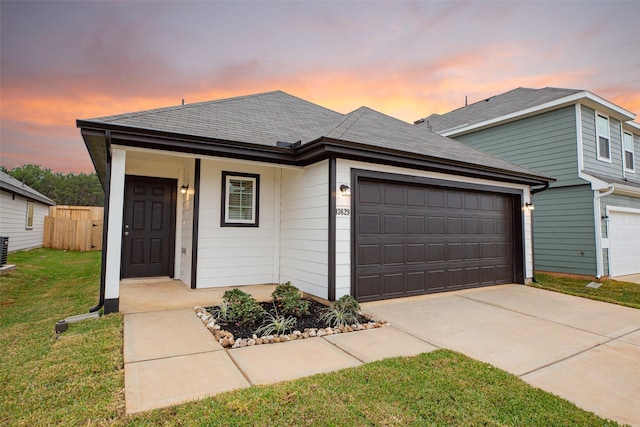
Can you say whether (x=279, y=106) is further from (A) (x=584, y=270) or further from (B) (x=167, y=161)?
(A) (x=584, y=270)

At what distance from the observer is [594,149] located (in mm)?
9469

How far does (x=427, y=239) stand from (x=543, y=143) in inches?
259

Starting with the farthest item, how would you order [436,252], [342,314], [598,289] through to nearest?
[598,289] < [436,252] < [342,314]

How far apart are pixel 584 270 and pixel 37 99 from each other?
16008 mm

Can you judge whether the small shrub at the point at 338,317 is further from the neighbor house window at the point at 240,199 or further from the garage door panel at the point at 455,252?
the garage door panel at the point at 455,252

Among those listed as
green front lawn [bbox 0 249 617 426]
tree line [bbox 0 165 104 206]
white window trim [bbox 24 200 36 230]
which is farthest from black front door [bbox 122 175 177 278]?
tree line [bbox 0 165 104 206]

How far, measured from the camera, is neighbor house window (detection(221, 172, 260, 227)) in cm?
627

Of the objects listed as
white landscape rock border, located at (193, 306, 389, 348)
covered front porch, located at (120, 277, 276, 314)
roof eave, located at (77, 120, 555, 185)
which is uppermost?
roof eave, located at (77, 120, 555, 185)

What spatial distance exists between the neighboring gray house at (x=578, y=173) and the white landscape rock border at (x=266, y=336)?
7.99m

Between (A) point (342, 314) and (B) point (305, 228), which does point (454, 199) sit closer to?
(B) point (305, 228)

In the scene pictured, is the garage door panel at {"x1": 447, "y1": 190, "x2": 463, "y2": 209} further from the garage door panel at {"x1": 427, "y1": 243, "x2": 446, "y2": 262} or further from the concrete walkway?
the concrete walkway

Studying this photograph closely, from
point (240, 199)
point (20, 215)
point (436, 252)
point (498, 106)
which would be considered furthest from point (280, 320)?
point (20, 215)

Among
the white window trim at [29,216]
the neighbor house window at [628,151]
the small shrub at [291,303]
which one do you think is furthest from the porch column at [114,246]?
the neighbor house window at [628,151]

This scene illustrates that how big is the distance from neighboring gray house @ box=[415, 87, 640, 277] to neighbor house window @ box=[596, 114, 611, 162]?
0.03m
